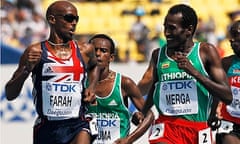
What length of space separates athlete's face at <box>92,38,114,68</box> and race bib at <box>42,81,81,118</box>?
1.43m

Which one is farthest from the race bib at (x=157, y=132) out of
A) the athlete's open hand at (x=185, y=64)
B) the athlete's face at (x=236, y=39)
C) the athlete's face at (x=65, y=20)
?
the athlete's face at (x=236, y=39)

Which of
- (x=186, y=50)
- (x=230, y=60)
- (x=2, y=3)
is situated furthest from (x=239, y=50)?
(x=2, y=3)

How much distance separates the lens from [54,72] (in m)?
7.93

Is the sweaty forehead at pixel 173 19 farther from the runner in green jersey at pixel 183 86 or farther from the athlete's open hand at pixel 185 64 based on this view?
the athlete's open hand at pixel 185 64

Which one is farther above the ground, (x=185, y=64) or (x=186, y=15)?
(x=186, y=15)

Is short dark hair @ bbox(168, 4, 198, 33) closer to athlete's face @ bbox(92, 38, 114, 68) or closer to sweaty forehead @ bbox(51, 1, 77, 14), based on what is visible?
sweaty forehead @ bbox(51, 1, 77, 14)

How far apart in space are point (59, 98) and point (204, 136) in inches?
57.8

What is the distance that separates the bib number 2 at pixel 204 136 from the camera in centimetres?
805

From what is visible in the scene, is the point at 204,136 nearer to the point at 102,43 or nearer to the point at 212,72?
the point at 212,72

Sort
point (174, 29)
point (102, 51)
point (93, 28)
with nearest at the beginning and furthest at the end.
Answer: point (174, 29), point (102, 51), point (93, 28)

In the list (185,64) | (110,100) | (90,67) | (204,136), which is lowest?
(204,136)

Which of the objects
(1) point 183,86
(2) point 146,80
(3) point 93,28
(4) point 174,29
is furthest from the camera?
(3) point 93,28

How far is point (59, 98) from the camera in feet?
26.1

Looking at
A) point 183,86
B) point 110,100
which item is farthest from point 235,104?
point 183,86
